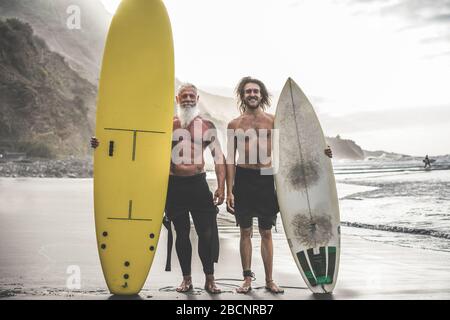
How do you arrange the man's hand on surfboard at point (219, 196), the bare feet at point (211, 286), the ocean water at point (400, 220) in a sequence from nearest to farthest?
the bare feet at point (211, 286)
the man's hand on surfboard at point (219, 196)
the ocean water at point (400, 220)

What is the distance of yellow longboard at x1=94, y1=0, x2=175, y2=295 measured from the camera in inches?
146

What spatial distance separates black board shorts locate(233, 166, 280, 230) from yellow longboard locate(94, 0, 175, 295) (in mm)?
545

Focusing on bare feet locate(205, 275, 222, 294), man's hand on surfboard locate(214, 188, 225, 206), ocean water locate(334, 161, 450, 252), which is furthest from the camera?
ocean water locate(334, 161, 450, 252)

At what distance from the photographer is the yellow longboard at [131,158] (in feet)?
12.1

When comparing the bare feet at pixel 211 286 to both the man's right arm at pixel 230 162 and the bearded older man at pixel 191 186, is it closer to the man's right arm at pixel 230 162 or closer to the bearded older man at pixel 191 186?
the bearded older man at pixel 191 186

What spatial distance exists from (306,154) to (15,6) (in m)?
52.0

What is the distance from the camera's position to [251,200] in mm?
3637

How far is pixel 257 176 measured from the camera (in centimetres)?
366

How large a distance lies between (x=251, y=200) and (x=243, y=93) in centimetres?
80

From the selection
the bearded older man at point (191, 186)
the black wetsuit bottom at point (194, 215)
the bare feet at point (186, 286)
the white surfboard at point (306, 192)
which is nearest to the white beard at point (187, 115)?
the bearded older man at point (191, 186)

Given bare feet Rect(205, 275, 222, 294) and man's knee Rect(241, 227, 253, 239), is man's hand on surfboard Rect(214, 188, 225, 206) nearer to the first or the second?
man's knee Rect(241, 227, 253, 239)

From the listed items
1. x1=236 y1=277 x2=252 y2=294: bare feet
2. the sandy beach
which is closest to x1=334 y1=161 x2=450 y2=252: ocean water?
the sandy beach

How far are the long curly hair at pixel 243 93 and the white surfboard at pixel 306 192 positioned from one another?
135mm
